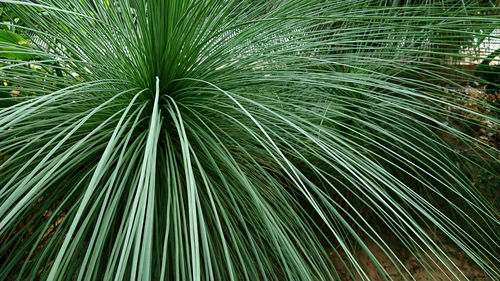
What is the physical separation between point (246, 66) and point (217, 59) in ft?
0.21

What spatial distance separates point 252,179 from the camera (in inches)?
31.1

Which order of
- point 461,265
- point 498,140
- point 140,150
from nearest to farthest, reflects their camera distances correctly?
point 140,150, point 461,265, point 498,140

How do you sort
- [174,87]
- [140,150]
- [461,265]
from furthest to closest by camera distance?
[461,265], [174,87], [140,150]

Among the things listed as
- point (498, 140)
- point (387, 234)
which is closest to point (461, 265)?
point (387, 234)

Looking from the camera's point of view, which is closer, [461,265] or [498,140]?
[461,265]

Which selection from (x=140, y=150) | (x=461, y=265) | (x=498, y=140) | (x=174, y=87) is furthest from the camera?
(x=498, y=140)

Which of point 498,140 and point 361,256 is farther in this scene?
point 498,140

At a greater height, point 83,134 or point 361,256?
point 83,134

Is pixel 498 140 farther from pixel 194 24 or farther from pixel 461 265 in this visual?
pixel 194 24

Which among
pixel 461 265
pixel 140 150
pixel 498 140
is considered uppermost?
pixel 140 150

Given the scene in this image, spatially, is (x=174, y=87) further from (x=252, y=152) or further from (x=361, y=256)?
(x=361, y=256)

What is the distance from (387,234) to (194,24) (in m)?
1.05

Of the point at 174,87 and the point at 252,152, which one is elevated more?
the point at 174,87

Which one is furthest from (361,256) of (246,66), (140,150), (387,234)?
(140,150)
